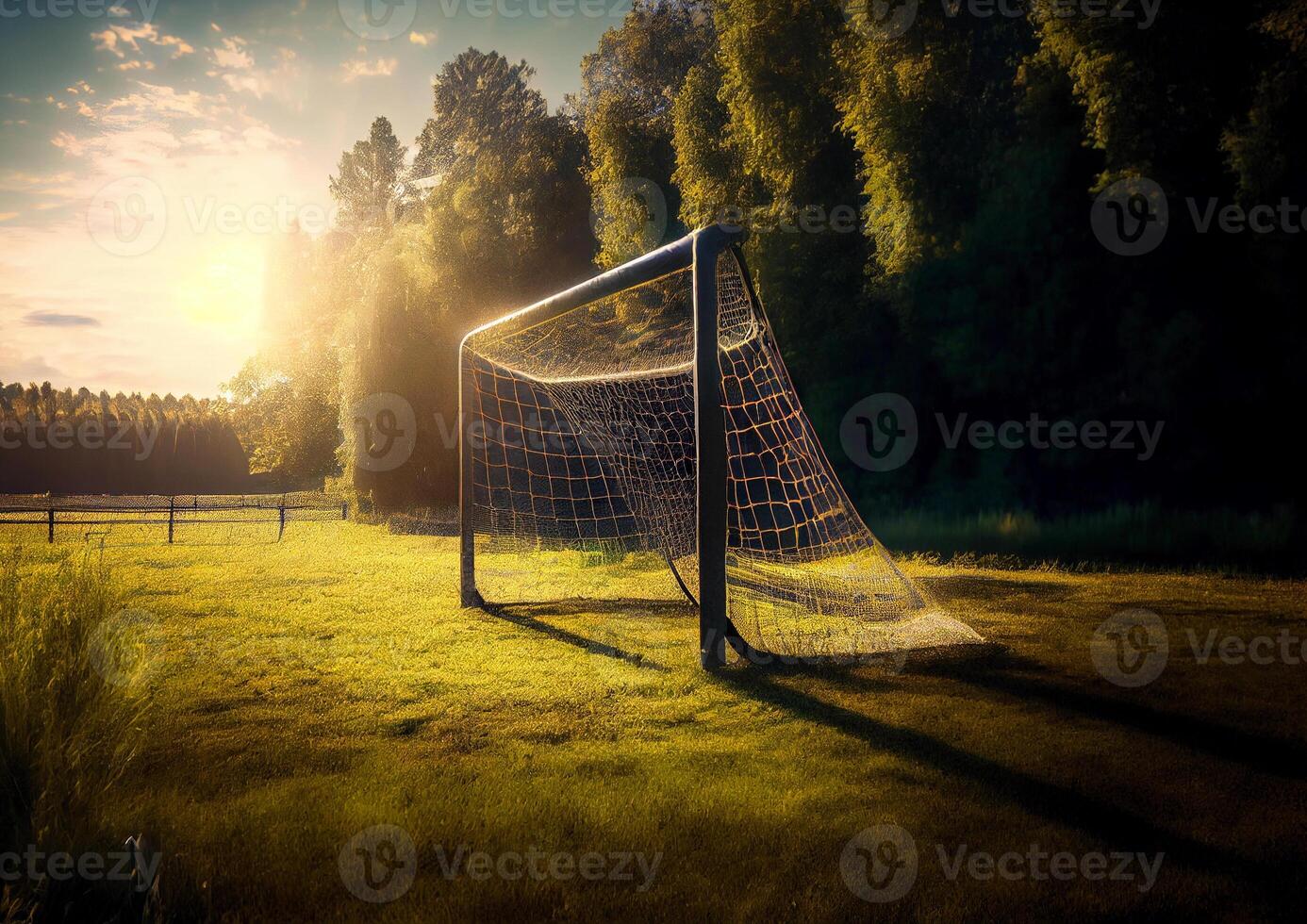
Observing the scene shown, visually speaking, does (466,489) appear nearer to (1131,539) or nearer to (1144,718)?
(1144,718)

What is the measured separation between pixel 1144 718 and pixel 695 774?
7.99 ft

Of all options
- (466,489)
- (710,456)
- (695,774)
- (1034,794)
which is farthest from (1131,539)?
(695,774)

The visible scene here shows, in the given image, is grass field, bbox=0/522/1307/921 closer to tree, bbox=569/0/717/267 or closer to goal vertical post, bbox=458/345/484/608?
goal vertical post, bbox=458/345/484/608

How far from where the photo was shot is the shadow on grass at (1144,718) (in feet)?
10.9

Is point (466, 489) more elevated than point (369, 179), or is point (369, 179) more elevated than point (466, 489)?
point (369, 179)

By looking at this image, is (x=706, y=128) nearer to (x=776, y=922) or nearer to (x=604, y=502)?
(x=604, y=502)

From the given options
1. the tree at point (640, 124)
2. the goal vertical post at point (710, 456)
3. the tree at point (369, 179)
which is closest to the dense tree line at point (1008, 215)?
the tree at point (640, 124)

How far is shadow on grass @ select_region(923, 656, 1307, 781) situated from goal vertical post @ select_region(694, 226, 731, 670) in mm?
1401

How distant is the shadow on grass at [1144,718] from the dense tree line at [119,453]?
45.7 metres

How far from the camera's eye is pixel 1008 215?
10.0 metres

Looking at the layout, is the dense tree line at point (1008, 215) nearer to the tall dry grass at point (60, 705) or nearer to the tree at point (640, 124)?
the tree at point (640, 124)

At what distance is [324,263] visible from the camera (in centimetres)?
2838

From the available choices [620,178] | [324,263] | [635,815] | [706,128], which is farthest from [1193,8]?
[324,263]

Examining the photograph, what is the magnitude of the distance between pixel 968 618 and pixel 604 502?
472 inches
